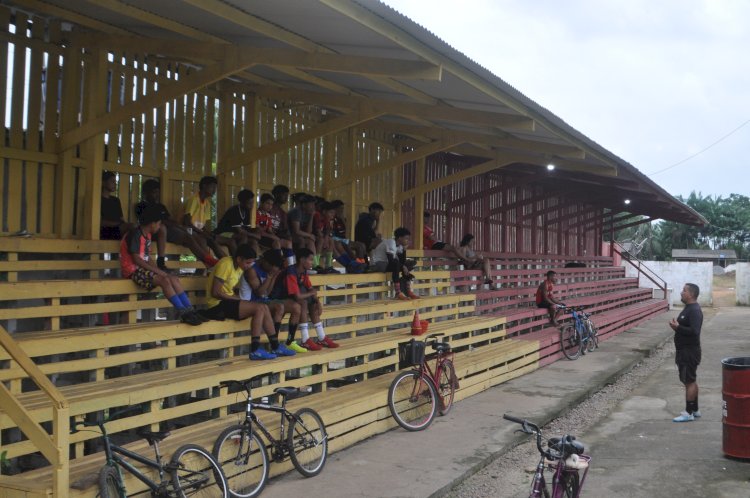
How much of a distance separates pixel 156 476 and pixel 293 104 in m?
7.10

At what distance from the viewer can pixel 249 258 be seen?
7398 millimetres

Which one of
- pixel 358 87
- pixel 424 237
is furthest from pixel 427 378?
pixel 424 237

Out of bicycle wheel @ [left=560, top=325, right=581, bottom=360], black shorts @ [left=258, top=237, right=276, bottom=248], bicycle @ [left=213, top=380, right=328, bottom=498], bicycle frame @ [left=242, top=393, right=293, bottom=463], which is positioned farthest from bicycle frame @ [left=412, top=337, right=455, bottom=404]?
bicycle wheel @ [left=560, top=325, right=581, bottom=360]

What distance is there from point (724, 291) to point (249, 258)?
139 feet

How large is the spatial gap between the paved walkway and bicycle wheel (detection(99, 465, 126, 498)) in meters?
1.65

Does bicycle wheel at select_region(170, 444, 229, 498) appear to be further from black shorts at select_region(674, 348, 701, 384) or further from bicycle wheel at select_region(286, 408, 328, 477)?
black shorts at select_region(674, 348, 701, 384)

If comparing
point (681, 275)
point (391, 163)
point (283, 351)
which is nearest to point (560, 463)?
point (283, 351)

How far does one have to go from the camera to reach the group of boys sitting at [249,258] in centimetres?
679

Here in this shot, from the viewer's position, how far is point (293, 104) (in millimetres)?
10961

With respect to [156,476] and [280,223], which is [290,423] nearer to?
[156,476]

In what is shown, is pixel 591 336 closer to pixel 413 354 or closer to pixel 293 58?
pixel 413 354

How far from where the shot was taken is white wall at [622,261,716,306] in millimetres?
34969

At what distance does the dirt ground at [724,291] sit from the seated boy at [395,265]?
92.0 ft

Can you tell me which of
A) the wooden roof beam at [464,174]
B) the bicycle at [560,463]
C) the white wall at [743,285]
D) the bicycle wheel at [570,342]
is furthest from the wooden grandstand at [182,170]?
the white wall at [743,285]
